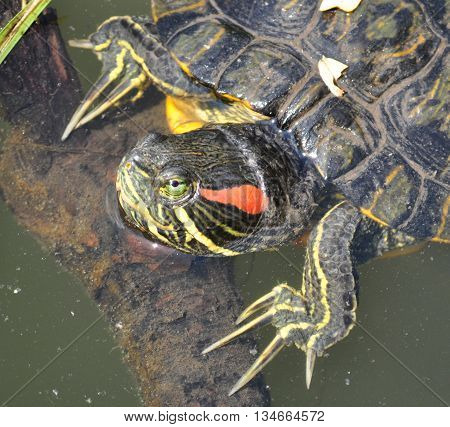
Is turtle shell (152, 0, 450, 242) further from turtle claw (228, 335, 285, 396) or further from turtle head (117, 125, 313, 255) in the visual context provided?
turtle claw (228, 335, 285, 396)

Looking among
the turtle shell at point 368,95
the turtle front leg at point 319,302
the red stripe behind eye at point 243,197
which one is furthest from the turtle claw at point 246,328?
the turtle shell at point 368,95

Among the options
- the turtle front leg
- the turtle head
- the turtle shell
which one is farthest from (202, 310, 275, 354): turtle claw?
the turtle shell

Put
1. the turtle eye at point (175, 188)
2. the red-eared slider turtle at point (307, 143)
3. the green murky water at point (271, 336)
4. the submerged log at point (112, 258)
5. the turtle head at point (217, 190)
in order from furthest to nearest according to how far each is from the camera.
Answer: the green murky water at point (271, 336) → the submerged log at point (112, 258) → the red-eared slider turtle at point (307, 143) → the turtle head at point (217, 190) → the turtle eye at point (175, 188)

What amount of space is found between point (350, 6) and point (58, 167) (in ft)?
6.93

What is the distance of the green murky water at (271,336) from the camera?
4.13 m

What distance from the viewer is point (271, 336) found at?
4191 millimetres

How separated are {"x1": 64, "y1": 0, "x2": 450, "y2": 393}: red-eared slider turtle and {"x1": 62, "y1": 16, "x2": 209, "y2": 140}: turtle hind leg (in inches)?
10.9

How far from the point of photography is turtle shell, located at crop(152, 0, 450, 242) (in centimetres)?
348

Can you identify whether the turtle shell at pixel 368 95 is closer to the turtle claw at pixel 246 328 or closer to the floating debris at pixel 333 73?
the floating debris at pixel 333 73

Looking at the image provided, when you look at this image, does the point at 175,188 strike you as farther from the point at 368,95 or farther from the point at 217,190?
the point at 368,95

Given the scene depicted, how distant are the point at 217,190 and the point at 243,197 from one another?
198mm

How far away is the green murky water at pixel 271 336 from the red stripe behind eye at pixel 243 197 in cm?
88
